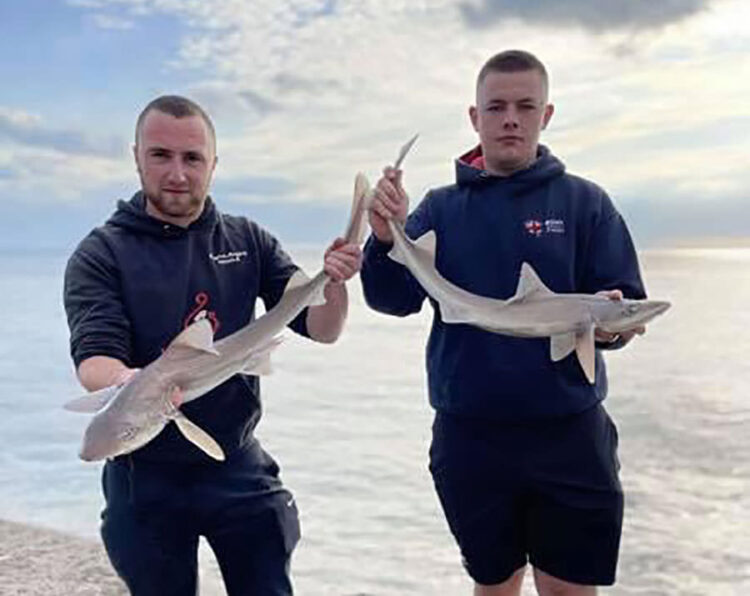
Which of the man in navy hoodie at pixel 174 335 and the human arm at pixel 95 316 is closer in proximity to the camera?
the human arm at pixel 95 316

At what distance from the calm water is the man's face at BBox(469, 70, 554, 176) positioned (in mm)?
1611

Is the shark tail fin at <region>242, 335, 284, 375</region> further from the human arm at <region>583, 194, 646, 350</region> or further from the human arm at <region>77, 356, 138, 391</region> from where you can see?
the human arm at <region>583, 194, 646, 350</region>

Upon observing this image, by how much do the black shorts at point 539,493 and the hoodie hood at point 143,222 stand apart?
1.33 meters

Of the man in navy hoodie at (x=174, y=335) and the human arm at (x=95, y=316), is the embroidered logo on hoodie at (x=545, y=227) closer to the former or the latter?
the man in navy hoodie at (x=174, y=335)

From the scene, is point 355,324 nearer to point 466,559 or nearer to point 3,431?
point 3,431

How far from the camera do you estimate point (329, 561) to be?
6887mm

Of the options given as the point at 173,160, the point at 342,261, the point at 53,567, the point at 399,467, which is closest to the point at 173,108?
the point at 173,160

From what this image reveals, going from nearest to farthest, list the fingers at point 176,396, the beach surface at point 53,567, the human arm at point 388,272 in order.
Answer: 1. the fingers at point 176,396
2. the human arm at point 388,272
3. the beach surface at point 53,567

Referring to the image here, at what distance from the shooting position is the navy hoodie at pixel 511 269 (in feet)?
12.1

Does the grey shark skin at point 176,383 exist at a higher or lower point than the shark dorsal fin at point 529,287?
lower

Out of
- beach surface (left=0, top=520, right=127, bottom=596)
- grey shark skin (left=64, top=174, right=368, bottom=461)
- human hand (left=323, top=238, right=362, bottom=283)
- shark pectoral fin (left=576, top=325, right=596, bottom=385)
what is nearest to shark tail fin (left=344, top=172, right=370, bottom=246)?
human hand (left=323, top=238, right=362, bottom=283)

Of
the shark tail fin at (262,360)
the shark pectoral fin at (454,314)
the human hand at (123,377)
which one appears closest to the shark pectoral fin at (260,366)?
the shark tail fin at (262,360)

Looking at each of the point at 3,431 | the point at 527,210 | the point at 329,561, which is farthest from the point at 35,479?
the point at 527,210

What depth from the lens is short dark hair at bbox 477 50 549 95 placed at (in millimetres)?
3777
